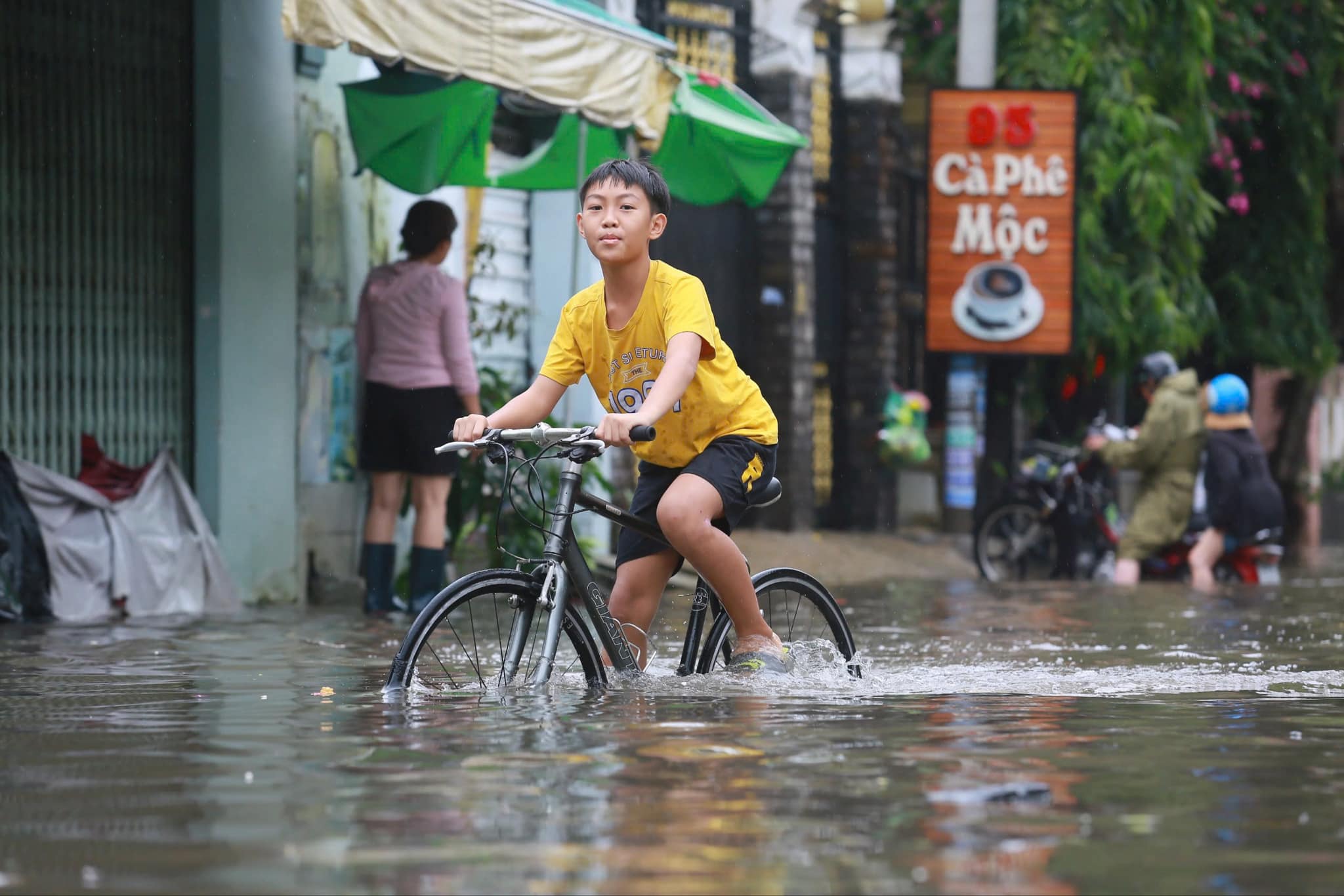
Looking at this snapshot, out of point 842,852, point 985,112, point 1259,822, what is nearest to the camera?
point 842,852

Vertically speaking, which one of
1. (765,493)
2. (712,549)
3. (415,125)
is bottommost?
(712,549)

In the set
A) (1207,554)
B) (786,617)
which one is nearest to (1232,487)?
(1207,554)

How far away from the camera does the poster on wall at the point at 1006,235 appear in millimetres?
16453

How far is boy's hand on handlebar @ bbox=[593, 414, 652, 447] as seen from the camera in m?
5.72

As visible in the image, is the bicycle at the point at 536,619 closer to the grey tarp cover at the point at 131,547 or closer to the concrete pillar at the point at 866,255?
the grey tarp cover at the point at 131,547

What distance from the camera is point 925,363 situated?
22266 mm

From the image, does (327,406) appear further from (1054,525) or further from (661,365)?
(1054,525)

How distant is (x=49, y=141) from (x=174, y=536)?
183cm

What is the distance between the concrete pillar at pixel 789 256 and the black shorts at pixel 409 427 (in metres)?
7.48

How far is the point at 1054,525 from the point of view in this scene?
1617cm

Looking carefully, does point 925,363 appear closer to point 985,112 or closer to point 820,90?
point 820,90

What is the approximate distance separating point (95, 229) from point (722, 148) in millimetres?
3508

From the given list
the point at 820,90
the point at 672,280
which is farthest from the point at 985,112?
the point at 672,280

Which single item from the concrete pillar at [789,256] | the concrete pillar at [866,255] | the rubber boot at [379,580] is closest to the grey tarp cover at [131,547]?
the rubber boot at [379,580]
